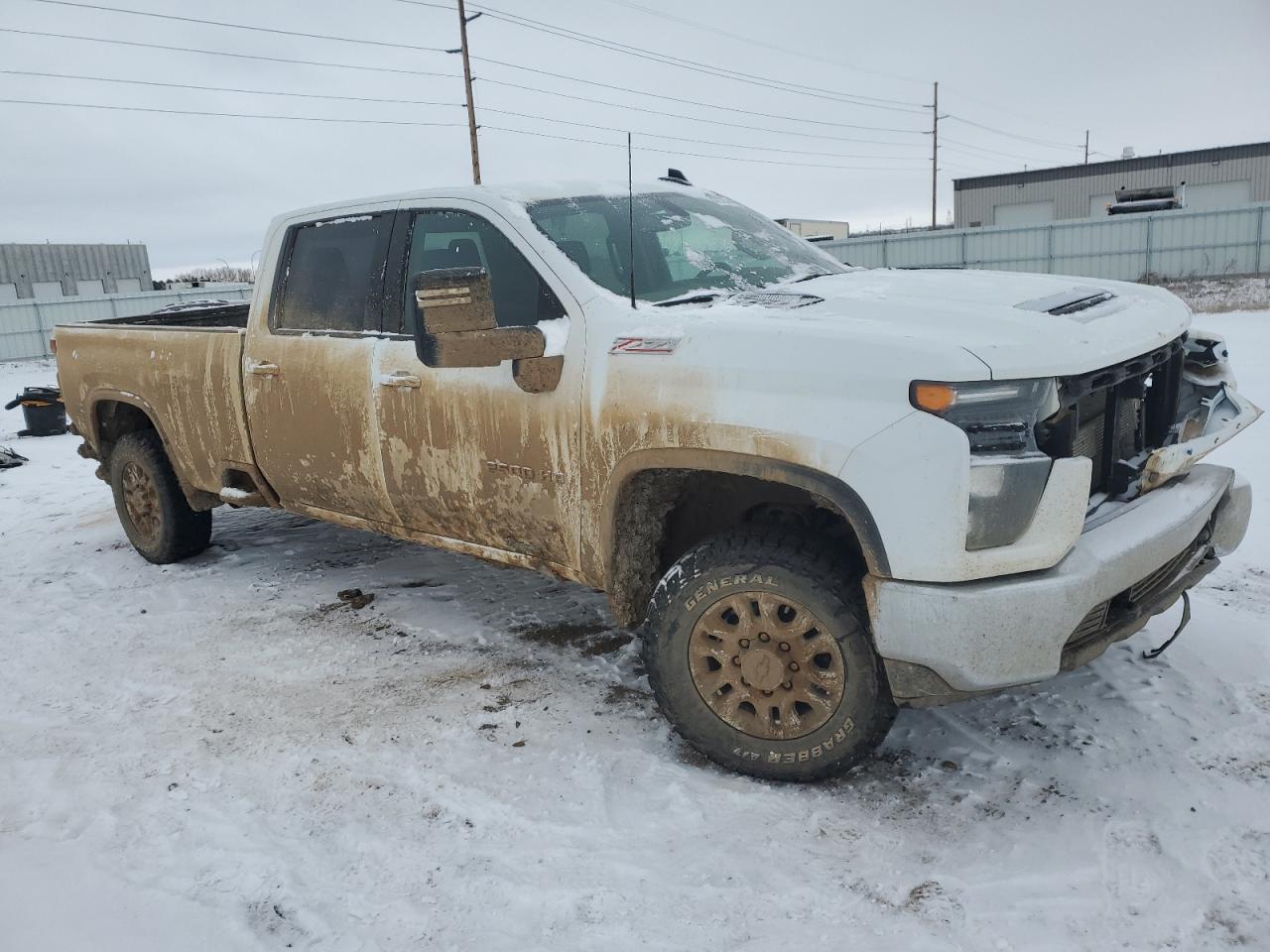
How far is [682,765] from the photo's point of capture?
3.08 m

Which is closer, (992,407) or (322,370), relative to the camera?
(992,407)

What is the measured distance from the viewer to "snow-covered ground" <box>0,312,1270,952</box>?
2.37m

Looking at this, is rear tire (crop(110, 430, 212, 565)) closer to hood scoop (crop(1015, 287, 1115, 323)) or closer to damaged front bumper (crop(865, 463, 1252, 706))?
damaged front bumper (crop(865, 463, 1252, 706))

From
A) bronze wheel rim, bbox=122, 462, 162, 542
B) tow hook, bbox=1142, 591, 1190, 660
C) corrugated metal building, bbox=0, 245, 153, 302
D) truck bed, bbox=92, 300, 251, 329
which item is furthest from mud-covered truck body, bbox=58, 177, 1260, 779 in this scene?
corrugated metal building, bbox=0, 245, 153, 302

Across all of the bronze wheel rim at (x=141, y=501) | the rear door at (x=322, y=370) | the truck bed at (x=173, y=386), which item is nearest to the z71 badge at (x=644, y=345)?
the rear door at (x=322, y=370)

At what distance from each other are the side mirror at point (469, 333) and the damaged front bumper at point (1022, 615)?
1320 millimetres

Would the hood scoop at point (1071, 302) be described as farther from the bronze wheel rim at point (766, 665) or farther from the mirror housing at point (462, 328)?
the mirror housing at point (462, 328)

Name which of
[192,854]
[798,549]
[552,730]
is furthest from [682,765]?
[192,854]

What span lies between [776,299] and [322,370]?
2.07 m

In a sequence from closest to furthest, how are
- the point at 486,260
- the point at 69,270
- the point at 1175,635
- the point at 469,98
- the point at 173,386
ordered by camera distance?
the point at 1175,635
the point at 486,260
the point at 173,386
the point at 469,98
the point at 69,270

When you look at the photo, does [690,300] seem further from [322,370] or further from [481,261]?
[322,370]

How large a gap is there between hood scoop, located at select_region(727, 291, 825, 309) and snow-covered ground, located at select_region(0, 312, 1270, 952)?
1505mm

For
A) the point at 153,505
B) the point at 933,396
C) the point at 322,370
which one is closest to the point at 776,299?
the point at 933,396

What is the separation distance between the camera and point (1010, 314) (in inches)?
106
